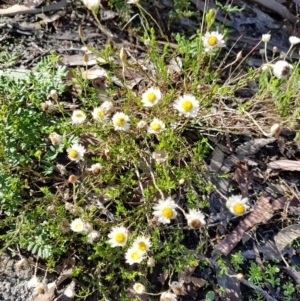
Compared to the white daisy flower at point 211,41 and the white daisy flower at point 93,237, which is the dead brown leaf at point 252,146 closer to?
the white daisy flower at point 211,41

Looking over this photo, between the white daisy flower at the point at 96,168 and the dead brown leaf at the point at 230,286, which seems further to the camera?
the dead brown leaf at the point at 230,286

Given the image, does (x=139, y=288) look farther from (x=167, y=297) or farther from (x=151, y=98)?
(x=151, y=98)

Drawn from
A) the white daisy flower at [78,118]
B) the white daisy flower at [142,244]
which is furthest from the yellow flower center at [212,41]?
the white daisy flower at [142,244]

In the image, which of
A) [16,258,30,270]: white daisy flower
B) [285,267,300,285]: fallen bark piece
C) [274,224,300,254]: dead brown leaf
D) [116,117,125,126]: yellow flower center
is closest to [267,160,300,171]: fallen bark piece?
[274,224,300,254]: dead brown leaf

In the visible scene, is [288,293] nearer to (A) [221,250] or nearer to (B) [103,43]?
(A) [221,250]

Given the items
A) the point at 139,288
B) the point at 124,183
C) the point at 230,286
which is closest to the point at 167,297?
the point at 139,288

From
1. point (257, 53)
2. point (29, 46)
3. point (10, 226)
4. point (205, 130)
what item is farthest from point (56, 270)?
point (257, 53)
